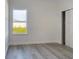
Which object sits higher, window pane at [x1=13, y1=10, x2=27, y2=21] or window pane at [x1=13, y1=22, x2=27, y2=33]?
window pane at [x1=13, y1=10, x2=27, y2=21]

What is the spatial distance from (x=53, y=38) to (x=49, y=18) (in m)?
1.43

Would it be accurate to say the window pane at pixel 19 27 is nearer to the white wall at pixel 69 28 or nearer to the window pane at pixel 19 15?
the window pane at pixel 19 15

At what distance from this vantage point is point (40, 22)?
8312 mm

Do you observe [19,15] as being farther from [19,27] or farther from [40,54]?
[40,54]

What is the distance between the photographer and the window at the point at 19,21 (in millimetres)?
7945

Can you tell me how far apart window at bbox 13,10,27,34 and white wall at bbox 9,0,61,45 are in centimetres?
27

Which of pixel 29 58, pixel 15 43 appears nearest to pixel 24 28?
pixel 15 43

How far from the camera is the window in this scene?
7.95m

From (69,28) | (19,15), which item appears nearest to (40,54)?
(69,28)

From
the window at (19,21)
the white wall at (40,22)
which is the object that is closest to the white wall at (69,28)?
the white wall at (40,22)

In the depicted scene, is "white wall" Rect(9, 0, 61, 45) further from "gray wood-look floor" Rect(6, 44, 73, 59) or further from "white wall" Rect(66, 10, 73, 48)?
"gray wood-look floor" Rect(6, 44, 73, 59)

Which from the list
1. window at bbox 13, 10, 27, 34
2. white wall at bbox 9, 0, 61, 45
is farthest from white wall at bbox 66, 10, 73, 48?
window at bbox 13, 10, 27, 34

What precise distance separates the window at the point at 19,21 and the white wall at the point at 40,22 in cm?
27
